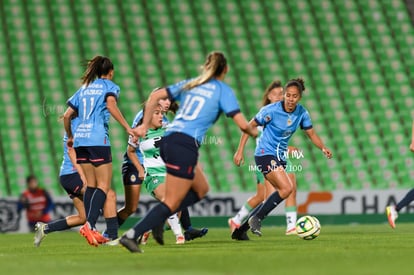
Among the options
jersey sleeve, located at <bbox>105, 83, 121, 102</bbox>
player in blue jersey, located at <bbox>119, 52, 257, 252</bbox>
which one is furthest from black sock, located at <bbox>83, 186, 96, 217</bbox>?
player in blue jersey, located at <bbox>119, 52, 257, 252</bbox>

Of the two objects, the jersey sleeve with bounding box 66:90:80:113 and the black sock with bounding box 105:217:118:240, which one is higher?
the jersey sleeve with bounding box 66:90:80:113

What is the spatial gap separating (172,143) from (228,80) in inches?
626

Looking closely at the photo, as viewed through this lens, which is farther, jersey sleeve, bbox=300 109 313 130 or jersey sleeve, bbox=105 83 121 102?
jersey sleeve, bbox=300 109 313 130

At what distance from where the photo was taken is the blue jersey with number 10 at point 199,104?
958cm

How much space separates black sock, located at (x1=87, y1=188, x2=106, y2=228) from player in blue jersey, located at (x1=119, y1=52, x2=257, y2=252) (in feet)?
5.76

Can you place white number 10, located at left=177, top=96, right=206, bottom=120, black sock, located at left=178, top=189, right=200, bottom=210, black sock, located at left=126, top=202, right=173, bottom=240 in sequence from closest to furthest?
1. black sock, located at left=126, top=202, right=173, bottom=240
2. white number 10, located at left=177, top=96, right=206, bottom=120
3. black sock, located at left=178, top=189, right=200, bottom=210

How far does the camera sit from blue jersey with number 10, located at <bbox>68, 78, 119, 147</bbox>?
11.4 meters

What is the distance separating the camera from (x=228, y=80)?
25312 mm

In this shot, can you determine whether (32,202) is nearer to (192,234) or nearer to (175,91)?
(192,234)

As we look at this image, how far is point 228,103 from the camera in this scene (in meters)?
9.55

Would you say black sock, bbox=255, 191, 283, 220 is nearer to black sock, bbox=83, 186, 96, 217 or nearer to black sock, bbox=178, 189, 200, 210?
black sock, bbox=83, 186, 96, 217

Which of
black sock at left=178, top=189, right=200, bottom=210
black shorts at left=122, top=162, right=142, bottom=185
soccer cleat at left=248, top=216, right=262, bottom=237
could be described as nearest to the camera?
black sock at left=178, top=189, right=200, bottom=210

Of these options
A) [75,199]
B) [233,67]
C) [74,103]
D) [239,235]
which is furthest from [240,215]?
[233,67]

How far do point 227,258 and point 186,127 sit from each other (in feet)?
4.14
